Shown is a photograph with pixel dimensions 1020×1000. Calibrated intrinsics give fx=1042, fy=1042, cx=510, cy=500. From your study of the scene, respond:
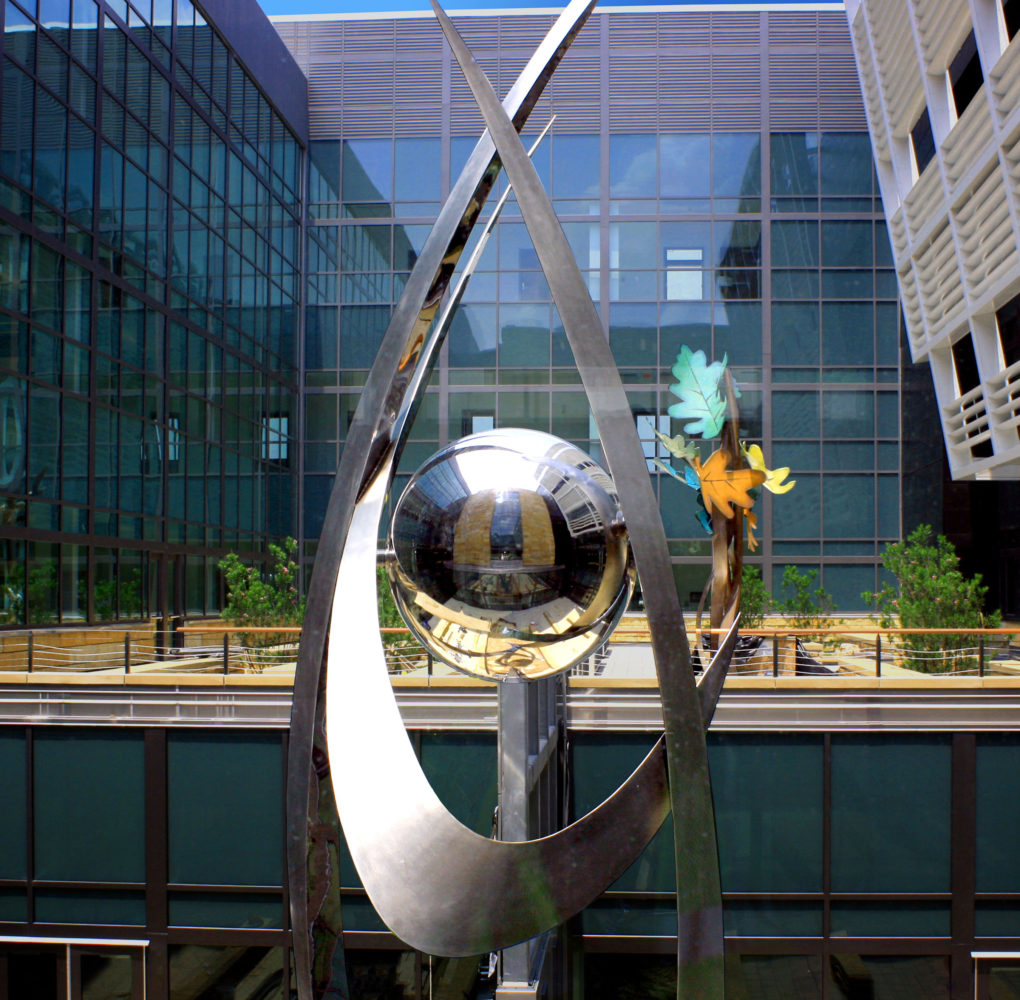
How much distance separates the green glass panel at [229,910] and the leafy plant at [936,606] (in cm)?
716

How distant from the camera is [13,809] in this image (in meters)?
9.58

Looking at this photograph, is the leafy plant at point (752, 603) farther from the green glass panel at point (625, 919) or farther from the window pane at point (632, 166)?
the window pane at point (632, 166)

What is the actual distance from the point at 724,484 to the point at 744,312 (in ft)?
44.3

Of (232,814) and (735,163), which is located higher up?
(735,163)

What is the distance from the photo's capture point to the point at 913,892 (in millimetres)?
9148

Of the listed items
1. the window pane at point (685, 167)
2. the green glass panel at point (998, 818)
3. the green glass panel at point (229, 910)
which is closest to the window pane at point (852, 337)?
the window pane at point (685, 167)

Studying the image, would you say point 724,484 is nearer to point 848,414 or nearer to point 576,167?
point 848,414

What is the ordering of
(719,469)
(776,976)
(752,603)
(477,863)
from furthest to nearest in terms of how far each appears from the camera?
(752,603), (719,469), (776,976), (477,863)

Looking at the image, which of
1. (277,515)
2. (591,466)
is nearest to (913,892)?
(591,466)

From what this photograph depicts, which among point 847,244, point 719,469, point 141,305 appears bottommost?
point 719,469

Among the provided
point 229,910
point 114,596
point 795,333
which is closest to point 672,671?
point 229,910

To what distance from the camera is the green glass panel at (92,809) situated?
371 inches

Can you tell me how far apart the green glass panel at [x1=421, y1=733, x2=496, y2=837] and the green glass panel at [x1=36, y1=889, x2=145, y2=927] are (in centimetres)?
289

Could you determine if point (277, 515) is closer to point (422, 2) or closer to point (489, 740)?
point (422, 2)
